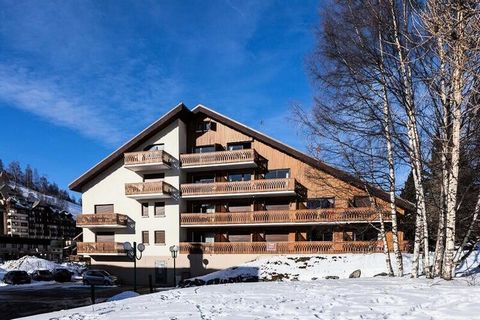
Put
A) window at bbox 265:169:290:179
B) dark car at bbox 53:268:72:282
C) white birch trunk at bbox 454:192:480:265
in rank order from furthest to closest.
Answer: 1. dark car at bbox 53:268:72:282
2. window at bbox 265:169:290:179
3. white birch trunk at bbox 454:192:480:265

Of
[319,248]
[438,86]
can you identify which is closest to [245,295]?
[438,86]

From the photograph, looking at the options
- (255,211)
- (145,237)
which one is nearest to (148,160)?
(145,237)

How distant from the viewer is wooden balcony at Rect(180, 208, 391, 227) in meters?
31.4

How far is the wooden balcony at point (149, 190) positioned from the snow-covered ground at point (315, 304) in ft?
81.5

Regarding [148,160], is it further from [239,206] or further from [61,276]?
[61,276]

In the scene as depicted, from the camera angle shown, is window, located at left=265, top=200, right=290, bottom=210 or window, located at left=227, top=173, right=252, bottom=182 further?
window, located at left=227, top=173, right=252, bottom=182

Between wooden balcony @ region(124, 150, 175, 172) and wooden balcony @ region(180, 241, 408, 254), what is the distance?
6363 millimetres

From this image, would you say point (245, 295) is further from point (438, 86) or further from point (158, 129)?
point (158, 129)

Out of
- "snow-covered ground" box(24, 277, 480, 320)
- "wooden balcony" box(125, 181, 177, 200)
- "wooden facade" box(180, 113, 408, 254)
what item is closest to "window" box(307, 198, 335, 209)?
"wooden facade" box(180, 113, 408, 254)

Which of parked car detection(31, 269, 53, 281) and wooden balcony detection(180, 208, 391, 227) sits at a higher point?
wooden balcony detection(180, 208, 391, 227)

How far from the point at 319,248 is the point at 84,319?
2588 centimetres

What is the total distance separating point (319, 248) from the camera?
3294 cm

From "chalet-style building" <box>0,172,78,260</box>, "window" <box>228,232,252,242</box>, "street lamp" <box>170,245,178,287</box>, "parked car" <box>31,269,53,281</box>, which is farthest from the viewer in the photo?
"chalet-style building" <box>0,172,78,260</box>

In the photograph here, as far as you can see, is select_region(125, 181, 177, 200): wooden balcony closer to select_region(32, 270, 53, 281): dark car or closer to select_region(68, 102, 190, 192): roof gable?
select_region(68, 102, 190, 192): roof gable
